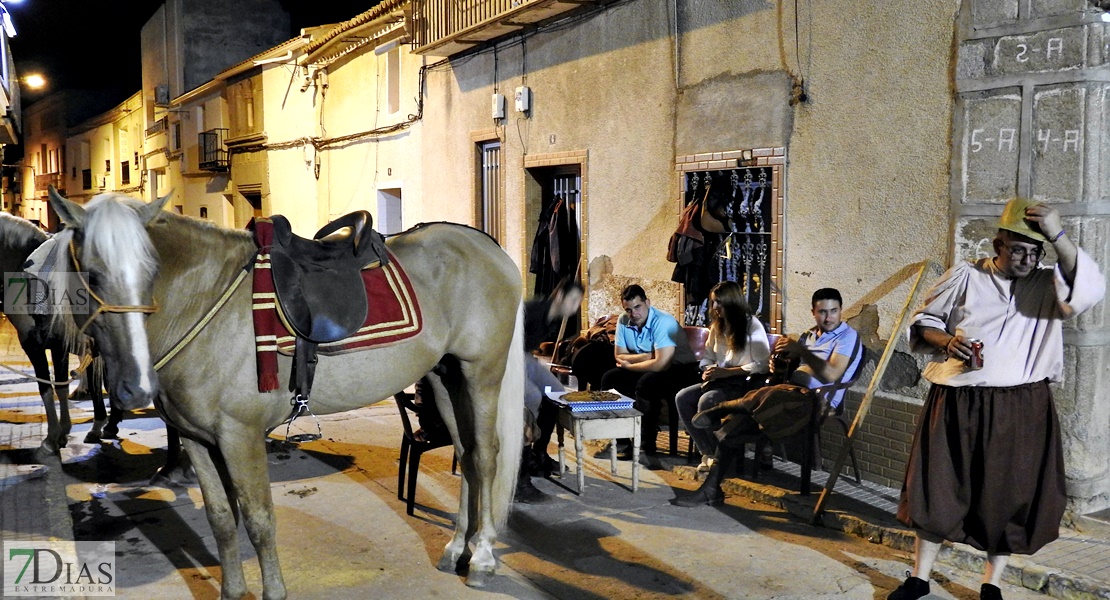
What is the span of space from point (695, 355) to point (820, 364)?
1.52 meters

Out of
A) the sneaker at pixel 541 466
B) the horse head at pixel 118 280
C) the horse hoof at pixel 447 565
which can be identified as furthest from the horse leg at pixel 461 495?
the horse head at pixel 118 280

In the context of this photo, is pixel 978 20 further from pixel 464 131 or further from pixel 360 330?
pixel 464 131

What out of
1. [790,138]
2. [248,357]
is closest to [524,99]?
[790,138]

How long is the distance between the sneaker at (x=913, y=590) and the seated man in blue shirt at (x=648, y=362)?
9.41ft

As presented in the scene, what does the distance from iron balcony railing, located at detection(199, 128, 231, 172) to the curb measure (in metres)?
20.3

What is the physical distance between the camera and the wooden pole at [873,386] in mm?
5547

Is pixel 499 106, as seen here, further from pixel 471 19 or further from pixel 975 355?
pixel 975 355

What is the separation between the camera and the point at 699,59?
8188 millimetres

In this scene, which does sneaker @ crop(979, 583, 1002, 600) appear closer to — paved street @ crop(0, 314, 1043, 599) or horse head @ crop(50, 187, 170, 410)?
paved street @ crop(0, 314, 1043, 599)

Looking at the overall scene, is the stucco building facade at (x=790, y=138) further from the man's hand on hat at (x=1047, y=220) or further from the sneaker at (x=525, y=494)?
the sneaker at (x=525, y=494)

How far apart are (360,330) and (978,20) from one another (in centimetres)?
424

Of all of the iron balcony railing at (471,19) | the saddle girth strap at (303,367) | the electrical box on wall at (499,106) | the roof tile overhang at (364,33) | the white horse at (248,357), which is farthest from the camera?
the roof tile overhang at (364,33)

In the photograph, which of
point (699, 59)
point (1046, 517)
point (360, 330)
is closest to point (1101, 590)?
point (1046, 517)

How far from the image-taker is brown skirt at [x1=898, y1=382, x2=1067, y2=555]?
403 cm
